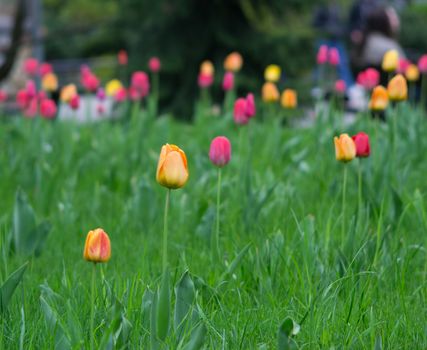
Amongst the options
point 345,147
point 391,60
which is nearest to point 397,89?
point 391,60

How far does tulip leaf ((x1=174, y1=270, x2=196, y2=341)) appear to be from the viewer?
1944 millimetres

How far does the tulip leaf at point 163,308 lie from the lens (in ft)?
5.85

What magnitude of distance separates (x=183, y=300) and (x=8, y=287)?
40cm

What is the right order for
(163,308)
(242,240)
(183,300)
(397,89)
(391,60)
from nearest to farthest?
(163,308) → (183,300) → (242,240) → (397,89) → (391,60)

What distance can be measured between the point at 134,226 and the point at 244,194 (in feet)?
1.42

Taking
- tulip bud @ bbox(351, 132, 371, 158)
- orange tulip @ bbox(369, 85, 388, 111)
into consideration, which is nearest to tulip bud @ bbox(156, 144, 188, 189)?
tulip bud @ bbox(351, 132, 371, 158)

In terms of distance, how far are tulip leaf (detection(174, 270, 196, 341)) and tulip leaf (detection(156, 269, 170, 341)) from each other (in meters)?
0.12

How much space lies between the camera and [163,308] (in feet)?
5.90

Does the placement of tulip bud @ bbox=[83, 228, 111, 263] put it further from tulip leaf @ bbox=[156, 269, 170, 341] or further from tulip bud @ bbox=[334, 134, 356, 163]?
tulip bud @ bbox=[334, 134, 356, 163]

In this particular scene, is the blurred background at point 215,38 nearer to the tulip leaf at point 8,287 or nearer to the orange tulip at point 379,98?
the orange tulip at point 379,98

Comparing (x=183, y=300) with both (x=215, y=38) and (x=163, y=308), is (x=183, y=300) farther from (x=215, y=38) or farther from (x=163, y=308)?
(x=215, y=38)

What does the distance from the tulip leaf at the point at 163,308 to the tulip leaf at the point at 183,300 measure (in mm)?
Answer: 117

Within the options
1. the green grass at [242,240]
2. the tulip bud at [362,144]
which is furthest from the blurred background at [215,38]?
the tulip bud at [362,144]

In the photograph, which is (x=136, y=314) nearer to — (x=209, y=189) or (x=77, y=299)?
(x=77, y=299)
